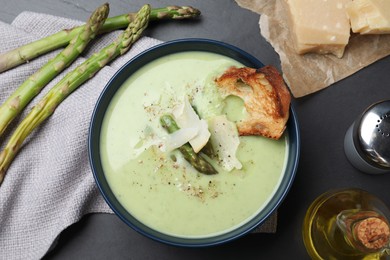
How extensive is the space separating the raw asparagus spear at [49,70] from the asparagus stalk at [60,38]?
49 millimetres

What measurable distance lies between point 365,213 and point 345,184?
0.90 feet

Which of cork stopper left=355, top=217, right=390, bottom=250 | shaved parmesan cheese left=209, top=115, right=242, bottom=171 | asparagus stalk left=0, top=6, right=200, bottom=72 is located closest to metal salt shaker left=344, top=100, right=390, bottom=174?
cork stopper left=355, top=217, right=390, bottom=250

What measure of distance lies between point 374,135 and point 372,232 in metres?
0.45

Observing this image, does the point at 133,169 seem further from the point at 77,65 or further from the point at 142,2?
the point at 142,2

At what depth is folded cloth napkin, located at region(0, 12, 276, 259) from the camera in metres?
2.22

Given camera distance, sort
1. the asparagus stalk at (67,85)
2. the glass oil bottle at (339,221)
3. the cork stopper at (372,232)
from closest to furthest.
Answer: the cork stopper at (372,232) → the glass oil bottle at (339,221) → the asparagus stalk at (67,85)

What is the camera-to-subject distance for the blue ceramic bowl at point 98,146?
6.52ft

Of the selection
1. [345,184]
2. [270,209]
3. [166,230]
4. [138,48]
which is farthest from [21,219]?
[345,184]

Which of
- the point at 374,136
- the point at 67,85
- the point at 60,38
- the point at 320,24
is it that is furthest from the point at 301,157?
the point at 60,38

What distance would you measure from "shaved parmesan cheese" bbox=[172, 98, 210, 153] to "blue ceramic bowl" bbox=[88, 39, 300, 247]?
0.78ft

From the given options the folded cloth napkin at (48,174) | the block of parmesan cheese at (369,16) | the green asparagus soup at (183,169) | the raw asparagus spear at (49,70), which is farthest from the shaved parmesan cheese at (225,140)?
the block of parmesan cheese at (369,16)

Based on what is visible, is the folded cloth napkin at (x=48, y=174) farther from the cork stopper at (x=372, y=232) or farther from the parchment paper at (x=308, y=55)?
the parchment paper at (x=308, y=55)

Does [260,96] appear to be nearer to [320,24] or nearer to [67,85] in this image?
[320,24]

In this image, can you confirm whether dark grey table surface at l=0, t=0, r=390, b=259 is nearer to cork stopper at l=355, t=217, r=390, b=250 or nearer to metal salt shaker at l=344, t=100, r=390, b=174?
metal salt shaker at l=344, t=100, r=390, b=174
